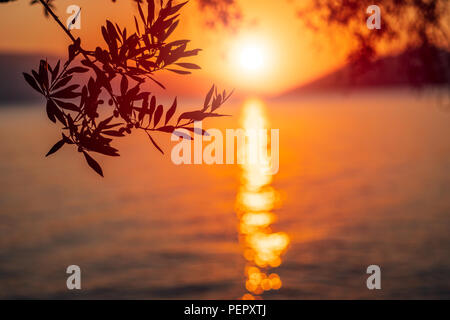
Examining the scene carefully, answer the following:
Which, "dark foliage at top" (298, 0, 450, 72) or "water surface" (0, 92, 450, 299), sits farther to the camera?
"water surface" (0, 92, 450, 299)

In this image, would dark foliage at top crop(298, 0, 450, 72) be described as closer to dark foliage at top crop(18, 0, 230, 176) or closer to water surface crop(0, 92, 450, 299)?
dark foliage at top crop(18, 0, 230, 176)

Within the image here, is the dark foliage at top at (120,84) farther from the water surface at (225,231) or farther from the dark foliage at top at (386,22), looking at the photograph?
the water surface at (225,231)

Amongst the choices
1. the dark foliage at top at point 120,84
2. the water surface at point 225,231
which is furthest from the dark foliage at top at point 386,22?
the water surface at point 225,231

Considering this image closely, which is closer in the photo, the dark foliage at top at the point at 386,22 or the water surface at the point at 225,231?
the dark foliage at top at the point at 386,22

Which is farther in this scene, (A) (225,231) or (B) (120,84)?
(A) (225,231)

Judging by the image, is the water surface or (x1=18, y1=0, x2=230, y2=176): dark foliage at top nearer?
(x1=18, y1=0, x2=230, y2=176): dark foliage at top

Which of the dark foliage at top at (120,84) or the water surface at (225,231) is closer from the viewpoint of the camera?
the dark foliage at top at (120,84)

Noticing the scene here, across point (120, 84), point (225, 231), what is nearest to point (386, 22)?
point (120, 84)

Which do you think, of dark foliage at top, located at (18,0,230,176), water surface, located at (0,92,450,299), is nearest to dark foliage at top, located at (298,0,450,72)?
dark foliage at top, located at (18,0,230,176)

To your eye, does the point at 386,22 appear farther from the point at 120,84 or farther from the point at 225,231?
the point at 225,231

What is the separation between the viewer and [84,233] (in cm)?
3142

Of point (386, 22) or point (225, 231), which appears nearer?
point (386, 22)

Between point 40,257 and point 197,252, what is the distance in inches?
277
